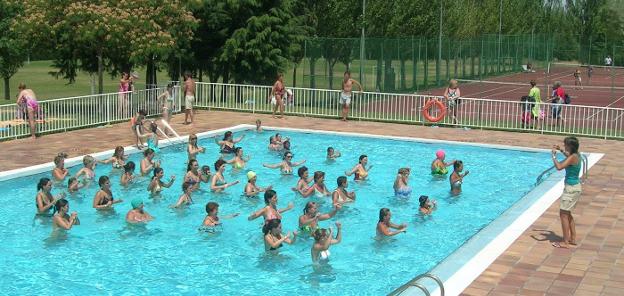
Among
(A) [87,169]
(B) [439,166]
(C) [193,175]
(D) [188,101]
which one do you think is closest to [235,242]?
(C) [193,175]

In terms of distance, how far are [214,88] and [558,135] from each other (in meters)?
11.8

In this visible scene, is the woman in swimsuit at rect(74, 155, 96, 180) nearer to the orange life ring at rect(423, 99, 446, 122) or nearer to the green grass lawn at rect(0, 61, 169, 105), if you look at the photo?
the orange life ring at rect(423, 99, 446, 122)

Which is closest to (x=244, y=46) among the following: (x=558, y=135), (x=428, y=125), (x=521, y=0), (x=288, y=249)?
(x=428, y=125)

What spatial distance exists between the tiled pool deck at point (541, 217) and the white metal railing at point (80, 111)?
43 cm

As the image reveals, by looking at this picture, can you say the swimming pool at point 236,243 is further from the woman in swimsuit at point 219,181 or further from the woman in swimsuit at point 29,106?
the woman in swimsuit at point 29,106

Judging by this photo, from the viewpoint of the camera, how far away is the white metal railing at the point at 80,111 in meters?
20.7

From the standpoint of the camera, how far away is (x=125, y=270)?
36.9 feet

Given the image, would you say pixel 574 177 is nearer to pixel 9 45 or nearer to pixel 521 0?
pixel 9 45

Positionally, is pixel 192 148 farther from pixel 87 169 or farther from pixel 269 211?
pixel 269 211

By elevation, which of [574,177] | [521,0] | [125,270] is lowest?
[125,270]

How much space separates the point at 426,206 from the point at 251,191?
3.53 meters

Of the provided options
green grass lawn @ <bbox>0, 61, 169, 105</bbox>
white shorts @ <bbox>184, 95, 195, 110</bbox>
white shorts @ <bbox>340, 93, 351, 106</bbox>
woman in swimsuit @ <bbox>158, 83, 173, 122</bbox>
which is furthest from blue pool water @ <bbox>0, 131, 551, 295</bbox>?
green grass lawn @ <bbox>0, 61, 169, 105</bbox>

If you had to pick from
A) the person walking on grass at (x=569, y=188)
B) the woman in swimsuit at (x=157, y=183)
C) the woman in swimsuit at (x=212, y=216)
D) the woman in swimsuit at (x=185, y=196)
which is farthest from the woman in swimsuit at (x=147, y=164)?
the person walking on grass at (x=569, y=188)

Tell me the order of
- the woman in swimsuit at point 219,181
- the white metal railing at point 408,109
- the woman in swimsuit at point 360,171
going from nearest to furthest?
the woman in swimsuit at point 219,181, the woman in swimsuit at point 360,171, the white metal railing at point 408,109
